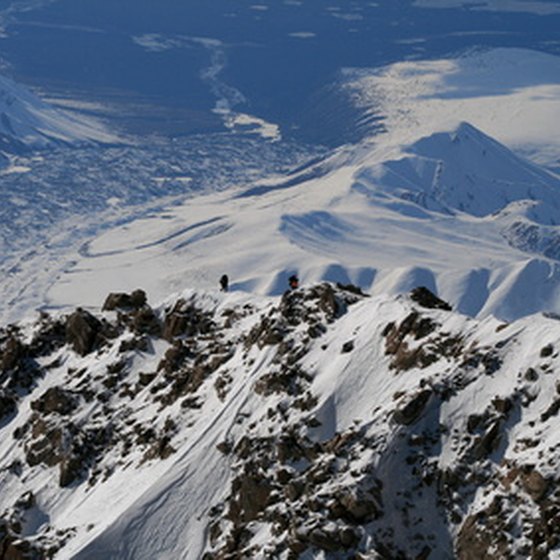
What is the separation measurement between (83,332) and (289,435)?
26.2m

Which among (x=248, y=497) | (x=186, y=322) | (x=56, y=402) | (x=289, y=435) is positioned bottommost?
(x=56, y=402)

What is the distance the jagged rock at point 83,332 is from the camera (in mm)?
87312

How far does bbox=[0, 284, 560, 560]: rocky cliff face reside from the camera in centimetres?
5759

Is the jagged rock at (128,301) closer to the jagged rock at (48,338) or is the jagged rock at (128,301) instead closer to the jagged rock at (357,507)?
the jagged rock at (48,338)

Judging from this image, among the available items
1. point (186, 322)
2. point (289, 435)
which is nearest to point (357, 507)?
point (289, 435)

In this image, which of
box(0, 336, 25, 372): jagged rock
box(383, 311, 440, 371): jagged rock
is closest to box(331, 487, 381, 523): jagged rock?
box(383, 311, 440, 371): jagged rock

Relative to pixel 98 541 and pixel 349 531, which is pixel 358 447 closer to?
pixel 349 531

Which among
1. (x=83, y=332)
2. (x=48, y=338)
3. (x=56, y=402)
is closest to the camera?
(x=56, y=402)

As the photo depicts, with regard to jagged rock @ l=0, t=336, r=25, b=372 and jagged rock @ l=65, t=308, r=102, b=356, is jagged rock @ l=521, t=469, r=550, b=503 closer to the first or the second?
jagged rock @ l=65, t=308, r=102, b=356

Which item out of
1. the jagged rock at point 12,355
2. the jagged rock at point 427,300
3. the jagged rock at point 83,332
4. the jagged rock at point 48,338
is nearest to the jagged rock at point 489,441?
the jagged rock at point 427,300

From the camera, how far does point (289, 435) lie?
65.4 m

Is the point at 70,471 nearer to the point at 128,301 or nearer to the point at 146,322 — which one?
the point at 146,322

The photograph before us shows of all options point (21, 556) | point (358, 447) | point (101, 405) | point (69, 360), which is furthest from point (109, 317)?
point (358, 447)

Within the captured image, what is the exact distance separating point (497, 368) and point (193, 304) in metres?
27.4
